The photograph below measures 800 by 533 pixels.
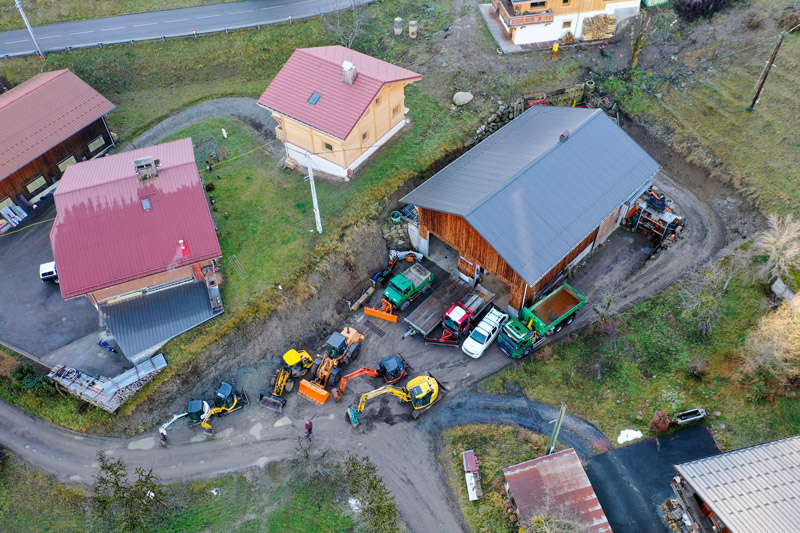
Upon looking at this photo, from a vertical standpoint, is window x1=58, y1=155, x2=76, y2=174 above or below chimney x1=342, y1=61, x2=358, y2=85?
below

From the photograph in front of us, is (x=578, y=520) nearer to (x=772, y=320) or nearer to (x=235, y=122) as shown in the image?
(x=772, y=320)

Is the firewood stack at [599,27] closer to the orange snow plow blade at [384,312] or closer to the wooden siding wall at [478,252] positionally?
the wooden siding wall at [478,252]

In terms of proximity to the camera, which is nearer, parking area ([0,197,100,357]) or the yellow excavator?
the yellow excavator

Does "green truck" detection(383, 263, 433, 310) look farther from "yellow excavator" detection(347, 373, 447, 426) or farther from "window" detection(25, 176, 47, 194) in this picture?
"window" detection(25, 176, 47, 194)

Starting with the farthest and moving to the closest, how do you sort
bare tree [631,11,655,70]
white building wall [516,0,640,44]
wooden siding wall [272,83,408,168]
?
white building wall [516,0,640,44]
bare tree [631,11,655,70]
wooden siding wall [272,83,408,168]

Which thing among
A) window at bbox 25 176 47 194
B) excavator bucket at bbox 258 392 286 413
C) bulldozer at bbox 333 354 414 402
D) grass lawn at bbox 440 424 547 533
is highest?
window at bbox 25 176 47 194

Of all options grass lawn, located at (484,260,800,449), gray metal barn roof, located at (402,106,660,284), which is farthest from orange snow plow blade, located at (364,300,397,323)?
grass lawn, located at (484,260,800,449)

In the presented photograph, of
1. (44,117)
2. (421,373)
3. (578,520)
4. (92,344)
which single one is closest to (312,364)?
(421,373)
